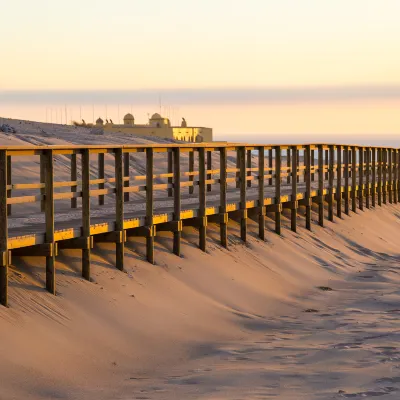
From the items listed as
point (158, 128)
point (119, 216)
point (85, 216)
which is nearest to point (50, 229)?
point (85, 216)

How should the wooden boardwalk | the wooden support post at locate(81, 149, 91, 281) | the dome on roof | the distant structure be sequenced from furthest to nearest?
the dome on roof
the distant structure
the wooden support post at locate(81, 149, 91, 281)
the wooden boardwalk

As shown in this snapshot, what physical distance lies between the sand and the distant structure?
5898 cm

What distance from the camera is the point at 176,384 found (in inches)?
503

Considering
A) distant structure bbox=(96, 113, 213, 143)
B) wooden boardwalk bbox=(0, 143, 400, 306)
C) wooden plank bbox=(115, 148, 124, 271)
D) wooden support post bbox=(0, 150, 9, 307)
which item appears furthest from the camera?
distant structure bbox=(96, 113, 213, 143)

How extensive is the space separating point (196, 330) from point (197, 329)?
65 mm

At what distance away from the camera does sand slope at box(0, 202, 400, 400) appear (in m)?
12.5

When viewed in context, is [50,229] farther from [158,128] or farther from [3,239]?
[158,128]

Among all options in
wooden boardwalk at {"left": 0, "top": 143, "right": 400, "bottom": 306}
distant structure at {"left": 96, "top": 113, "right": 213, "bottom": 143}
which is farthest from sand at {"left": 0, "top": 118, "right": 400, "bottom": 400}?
distant structure at {"left": 96, "top": 113, "right": 213, "bottom": 143}

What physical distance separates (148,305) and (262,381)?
3963 millimetres

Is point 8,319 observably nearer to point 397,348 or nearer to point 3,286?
point 3,286

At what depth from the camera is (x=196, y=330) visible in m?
16.1

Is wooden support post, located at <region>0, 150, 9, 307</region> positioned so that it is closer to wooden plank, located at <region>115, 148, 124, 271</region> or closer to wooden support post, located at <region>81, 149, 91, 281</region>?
wooden support post, located at <region>81, 149, 91, 281</region>

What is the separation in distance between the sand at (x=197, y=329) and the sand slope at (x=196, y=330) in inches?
1.0

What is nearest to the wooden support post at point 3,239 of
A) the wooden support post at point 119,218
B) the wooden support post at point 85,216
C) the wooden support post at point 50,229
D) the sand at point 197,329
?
the sand at point 197,329
